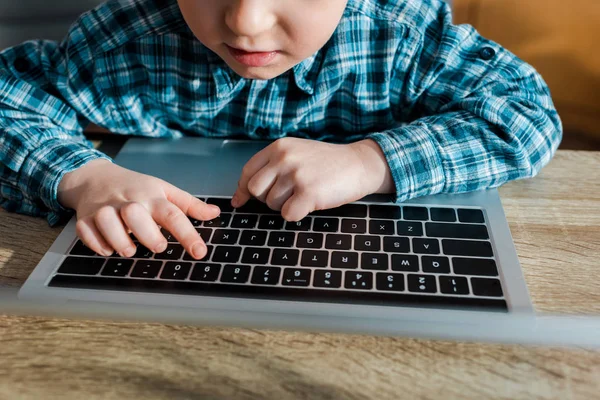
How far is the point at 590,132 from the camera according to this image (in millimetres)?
1059

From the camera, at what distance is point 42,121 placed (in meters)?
0.73

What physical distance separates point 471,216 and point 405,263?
11 cm

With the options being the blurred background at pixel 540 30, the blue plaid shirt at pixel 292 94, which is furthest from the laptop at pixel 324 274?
the blurred background at pixel 540 30

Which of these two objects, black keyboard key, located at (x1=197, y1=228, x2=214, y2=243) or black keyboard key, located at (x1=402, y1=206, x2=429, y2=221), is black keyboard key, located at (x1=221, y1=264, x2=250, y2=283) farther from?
black keyboard key, located at (x1=402, y1=206, x2=429, y2=221)

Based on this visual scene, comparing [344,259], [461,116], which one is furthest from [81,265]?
[461,116]

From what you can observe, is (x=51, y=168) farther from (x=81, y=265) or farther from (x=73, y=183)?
(x=81, y=265)

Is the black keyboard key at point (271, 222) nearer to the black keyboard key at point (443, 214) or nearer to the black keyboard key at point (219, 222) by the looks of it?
the black keyboard key at point (219, 222)

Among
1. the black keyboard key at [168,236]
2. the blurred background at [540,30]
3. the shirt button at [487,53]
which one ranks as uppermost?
the blurred background at [540,30]

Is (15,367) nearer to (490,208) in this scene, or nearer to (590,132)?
(490,208)

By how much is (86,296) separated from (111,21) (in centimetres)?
40

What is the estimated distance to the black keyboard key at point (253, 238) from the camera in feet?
1.80

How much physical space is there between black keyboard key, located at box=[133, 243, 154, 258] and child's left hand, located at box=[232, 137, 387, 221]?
10cm

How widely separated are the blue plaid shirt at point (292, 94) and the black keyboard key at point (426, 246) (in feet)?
0.44

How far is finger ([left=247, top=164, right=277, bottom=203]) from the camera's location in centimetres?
60
